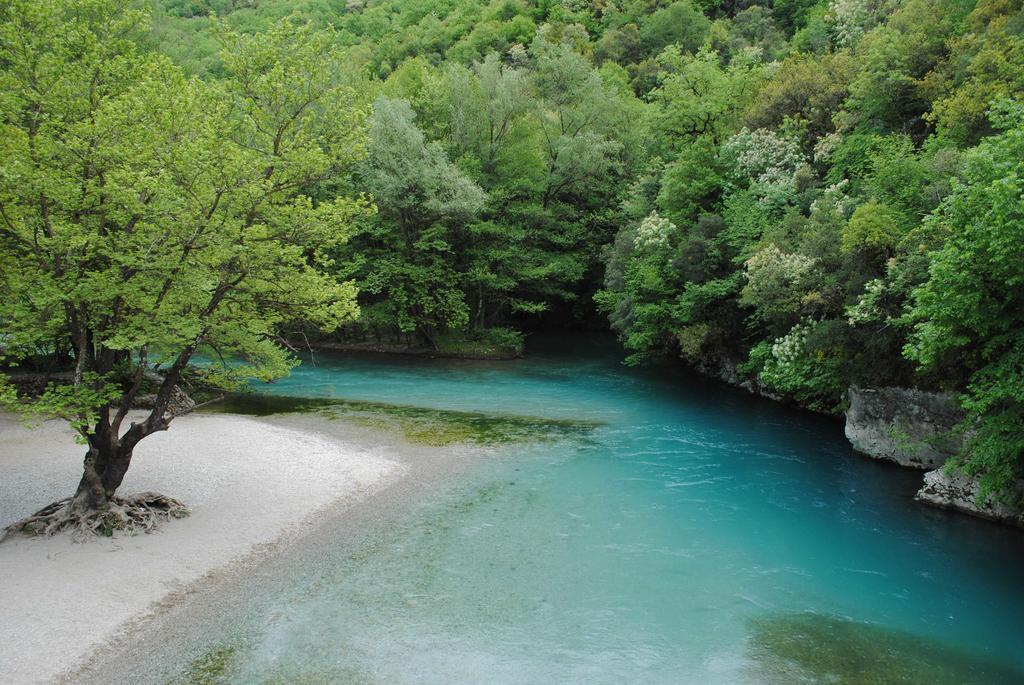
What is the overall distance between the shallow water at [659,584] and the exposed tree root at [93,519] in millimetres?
4452

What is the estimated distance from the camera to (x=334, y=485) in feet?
69.0

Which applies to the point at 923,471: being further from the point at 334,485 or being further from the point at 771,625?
the point at 334,485

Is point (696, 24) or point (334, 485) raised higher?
point (696, 24)

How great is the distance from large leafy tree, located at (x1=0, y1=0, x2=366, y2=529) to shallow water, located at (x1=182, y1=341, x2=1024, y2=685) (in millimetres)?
5848

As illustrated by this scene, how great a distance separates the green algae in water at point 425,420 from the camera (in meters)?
27.0

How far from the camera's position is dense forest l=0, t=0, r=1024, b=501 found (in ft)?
55.9

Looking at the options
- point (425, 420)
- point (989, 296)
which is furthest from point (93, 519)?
point (989, 296)

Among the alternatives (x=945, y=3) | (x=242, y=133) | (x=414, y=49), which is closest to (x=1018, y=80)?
(x=945, y=3)

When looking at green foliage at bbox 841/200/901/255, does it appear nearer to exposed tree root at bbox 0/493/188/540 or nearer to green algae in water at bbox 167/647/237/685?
green algae in water at bbox 167/647/237/685

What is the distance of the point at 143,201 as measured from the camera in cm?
1644

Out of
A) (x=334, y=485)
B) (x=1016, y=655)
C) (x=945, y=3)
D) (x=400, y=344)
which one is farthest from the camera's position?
(x=400, y=344)

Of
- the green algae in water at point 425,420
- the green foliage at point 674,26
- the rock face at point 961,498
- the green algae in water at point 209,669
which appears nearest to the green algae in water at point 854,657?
the rock face at point 961,498

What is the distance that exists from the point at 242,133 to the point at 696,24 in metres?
68.3

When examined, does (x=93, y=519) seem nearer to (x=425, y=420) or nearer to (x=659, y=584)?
(x=659, y=584)
